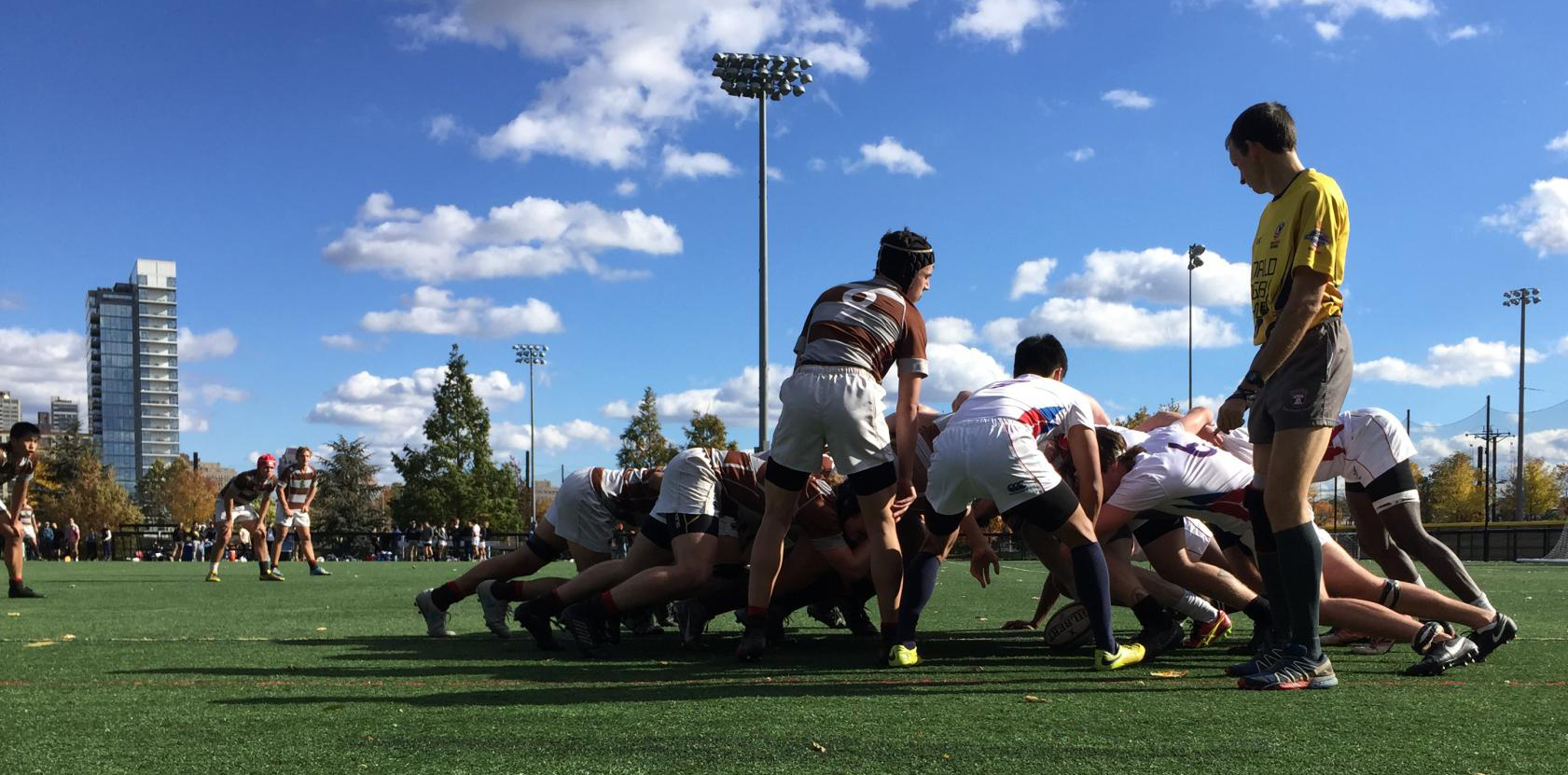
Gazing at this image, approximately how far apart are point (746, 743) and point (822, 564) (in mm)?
3101

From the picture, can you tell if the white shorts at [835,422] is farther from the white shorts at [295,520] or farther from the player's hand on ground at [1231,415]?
the white shorts at [295,520]

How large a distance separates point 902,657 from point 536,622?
5.94ft

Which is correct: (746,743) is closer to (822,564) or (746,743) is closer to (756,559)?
(756,559)

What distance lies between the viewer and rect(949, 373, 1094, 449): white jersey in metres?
5.01

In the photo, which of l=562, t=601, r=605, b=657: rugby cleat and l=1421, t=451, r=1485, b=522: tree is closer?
l=562, t=601, r=605, b=657: rugby cleat

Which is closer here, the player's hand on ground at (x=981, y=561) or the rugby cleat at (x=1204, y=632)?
the rugby cleat at (x=1204, y=632)

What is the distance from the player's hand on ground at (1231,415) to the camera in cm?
419

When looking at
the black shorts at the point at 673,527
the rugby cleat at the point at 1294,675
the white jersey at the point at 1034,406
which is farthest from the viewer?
the black shorts at the point at 673,527

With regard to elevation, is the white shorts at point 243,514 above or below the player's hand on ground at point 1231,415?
below

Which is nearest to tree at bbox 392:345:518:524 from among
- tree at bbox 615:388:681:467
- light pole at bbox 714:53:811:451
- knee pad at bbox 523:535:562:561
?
tree at bbox 615:388:681:467

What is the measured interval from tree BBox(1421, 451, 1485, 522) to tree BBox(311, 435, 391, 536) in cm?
6854

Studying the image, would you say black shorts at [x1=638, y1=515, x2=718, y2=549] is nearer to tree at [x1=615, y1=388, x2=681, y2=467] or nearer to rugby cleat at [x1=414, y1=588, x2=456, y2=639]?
rugby cleat at [x1=414, y1=588, x2=456, y2=639]

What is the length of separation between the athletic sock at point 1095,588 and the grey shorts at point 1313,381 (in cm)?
89

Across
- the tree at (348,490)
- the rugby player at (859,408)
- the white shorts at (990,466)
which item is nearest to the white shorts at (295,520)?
the rugby player at (859,408)
